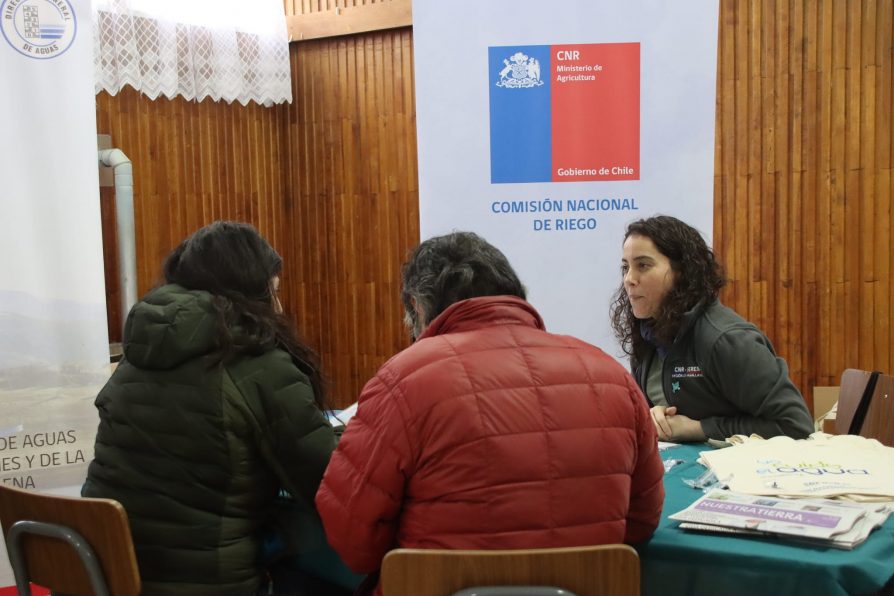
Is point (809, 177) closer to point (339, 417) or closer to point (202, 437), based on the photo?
point (339, 417)

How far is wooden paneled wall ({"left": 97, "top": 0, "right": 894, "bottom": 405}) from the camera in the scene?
4465 mm

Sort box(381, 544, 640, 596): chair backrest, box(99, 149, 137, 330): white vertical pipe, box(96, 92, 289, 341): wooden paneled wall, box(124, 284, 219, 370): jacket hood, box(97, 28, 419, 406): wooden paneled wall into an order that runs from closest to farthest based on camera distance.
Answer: box(381, 544, 640, 596): chair backrest
box(124, 284, 219, 370): jacket hood
box(99, 149, 137, 330): white vertical pipe
box(96, 92, 289, 341): wooden paneled wall
box(97, 28, 419, 406): wooden paneled wall

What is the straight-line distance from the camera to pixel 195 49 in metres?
4.78

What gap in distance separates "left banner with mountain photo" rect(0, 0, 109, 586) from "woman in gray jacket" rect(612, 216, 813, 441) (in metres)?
2.08

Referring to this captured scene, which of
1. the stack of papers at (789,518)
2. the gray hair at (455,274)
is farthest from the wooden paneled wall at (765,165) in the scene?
the gray hair at (455,274)

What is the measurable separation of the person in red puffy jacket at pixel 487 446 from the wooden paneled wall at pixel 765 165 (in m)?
3.38

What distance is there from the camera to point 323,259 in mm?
5445

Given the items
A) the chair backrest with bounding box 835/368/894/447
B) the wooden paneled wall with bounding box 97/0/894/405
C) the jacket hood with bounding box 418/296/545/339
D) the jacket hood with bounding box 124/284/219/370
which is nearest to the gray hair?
the jacket hood with bounding box 418/296/545/339

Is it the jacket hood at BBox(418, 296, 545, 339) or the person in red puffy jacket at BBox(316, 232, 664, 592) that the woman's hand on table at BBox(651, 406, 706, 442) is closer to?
the person in red puffy jacket at BBox(316, 232, 664, 592)

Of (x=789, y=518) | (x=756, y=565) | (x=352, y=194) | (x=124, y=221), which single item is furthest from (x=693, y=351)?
(x=352, y=194)

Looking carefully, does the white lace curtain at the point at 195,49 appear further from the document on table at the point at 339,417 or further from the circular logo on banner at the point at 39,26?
the document on table at the point at 339,417

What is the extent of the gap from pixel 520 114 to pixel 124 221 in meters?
2.09

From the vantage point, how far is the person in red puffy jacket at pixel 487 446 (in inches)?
56.8

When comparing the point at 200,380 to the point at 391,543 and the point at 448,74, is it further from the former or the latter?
the point at 448,74
